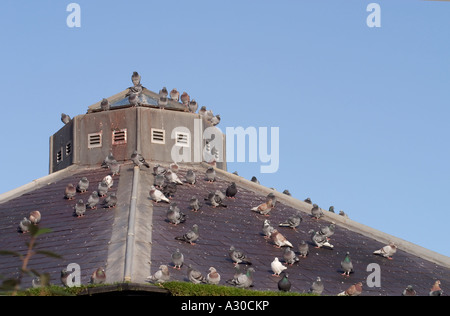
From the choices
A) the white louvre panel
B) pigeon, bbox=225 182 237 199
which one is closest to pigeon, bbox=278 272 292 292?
pigeon, bbox=225 182 237 199

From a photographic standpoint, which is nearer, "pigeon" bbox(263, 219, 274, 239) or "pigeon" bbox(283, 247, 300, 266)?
"pigeon" bbox(283, 247, 300, 266)

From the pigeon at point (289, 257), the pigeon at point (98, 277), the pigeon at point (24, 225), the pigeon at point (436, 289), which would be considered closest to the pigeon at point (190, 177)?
the pigeon at point (24, 225)

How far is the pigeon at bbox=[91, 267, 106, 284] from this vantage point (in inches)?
1453

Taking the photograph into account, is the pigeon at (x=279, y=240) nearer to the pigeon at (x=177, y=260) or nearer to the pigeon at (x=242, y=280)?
the pigeon at (x=242, y=280)

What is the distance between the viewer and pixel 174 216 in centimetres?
4538

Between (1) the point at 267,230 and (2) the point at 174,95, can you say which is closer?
(1) the point at 267,230

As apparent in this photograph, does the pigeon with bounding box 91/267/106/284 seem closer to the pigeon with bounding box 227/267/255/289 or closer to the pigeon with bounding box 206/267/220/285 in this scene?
the pigeon with bounding box 206/267/220/285

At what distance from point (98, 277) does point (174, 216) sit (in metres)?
8.79

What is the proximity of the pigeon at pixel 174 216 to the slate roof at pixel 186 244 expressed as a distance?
237 millimetres

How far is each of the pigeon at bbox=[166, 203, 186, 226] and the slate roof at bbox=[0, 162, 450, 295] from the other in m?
0.24

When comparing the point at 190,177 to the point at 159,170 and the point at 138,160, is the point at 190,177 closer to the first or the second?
the point at 159,170

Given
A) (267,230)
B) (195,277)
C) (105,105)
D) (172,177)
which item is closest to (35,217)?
(172,177)

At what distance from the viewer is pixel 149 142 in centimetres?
5656
